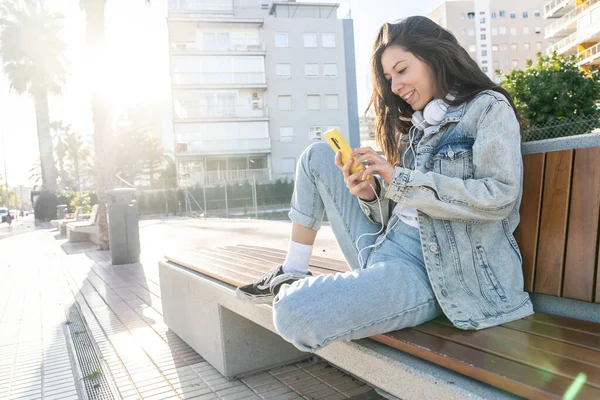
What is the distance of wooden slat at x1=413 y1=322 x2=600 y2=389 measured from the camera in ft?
3.59

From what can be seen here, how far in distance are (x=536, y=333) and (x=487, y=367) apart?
344 millimetres

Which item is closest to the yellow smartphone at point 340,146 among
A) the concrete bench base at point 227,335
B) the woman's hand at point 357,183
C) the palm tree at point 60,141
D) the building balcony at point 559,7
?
the woman's hand at point 357,183

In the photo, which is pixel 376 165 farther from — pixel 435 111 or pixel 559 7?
pixel 559 7

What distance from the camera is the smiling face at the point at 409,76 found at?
6.32 feet

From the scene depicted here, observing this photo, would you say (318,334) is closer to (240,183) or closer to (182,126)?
(240,183)

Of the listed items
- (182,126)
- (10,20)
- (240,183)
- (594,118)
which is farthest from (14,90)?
(594,118)

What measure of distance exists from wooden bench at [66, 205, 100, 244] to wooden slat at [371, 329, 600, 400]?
10.5m

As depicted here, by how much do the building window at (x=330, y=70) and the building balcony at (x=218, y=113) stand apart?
619cm

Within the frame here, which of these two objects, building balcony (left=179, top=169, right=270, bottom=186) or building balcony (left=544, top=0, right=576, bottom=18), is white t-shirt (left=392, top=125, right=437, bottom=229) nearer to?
building balcony (left=179, top=169, right=270, bottom=186)

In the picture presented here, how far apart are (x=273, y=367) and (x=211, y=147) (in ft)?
108

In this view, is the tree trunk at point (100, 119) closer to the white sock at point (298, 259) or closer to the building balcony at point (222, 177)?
the white sock at point (298, 259)

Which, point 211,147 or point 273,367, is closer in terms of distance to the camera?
point 273,367

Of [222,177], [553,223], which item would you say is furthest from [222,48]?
[553,223]

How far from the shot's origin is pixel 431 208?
161 cm
